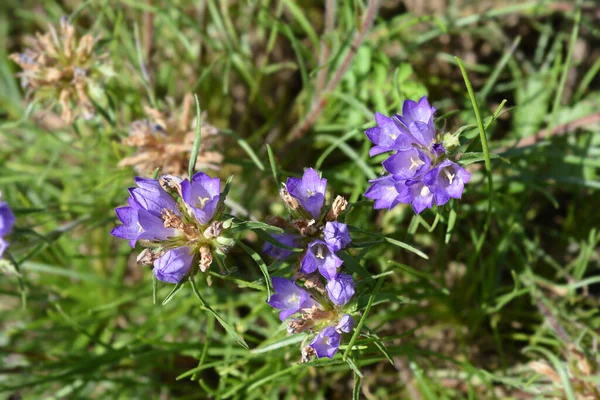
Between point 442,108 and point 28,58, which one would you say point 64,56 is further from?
point 442,108

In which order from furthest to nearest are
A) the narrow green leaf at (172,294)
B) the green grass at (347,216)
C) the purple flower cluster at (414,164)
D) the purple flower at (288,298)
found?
the green grass at (347,216) < the purple flower at (288,298) < the purple flower cluster at (414,164) < the narrow green leaf at (172,294)

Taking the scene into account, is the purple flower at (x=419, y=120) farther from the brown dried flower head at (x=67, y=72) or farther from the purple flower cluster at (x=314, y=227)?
the brown dried flower head at (x=67, y=72)

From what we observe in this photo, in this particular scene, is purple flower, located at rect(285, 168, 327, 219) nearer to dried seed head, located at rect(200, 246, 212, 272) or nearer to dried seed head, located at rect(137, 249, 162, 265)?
dried seed head, located at rect(200, 246, 212, 272)

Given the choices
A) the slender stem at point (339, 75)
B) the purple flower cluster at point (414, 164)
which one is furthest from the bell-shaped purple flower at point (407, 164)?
the slender stem at point (339, 75)

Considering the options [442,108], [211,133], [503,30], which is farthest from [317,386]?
[503,30]

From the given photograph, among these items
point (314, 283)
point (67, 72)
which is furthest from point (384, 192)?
point (67, 72)

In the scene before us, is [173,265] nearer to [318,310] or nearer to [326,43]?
[318,310]
